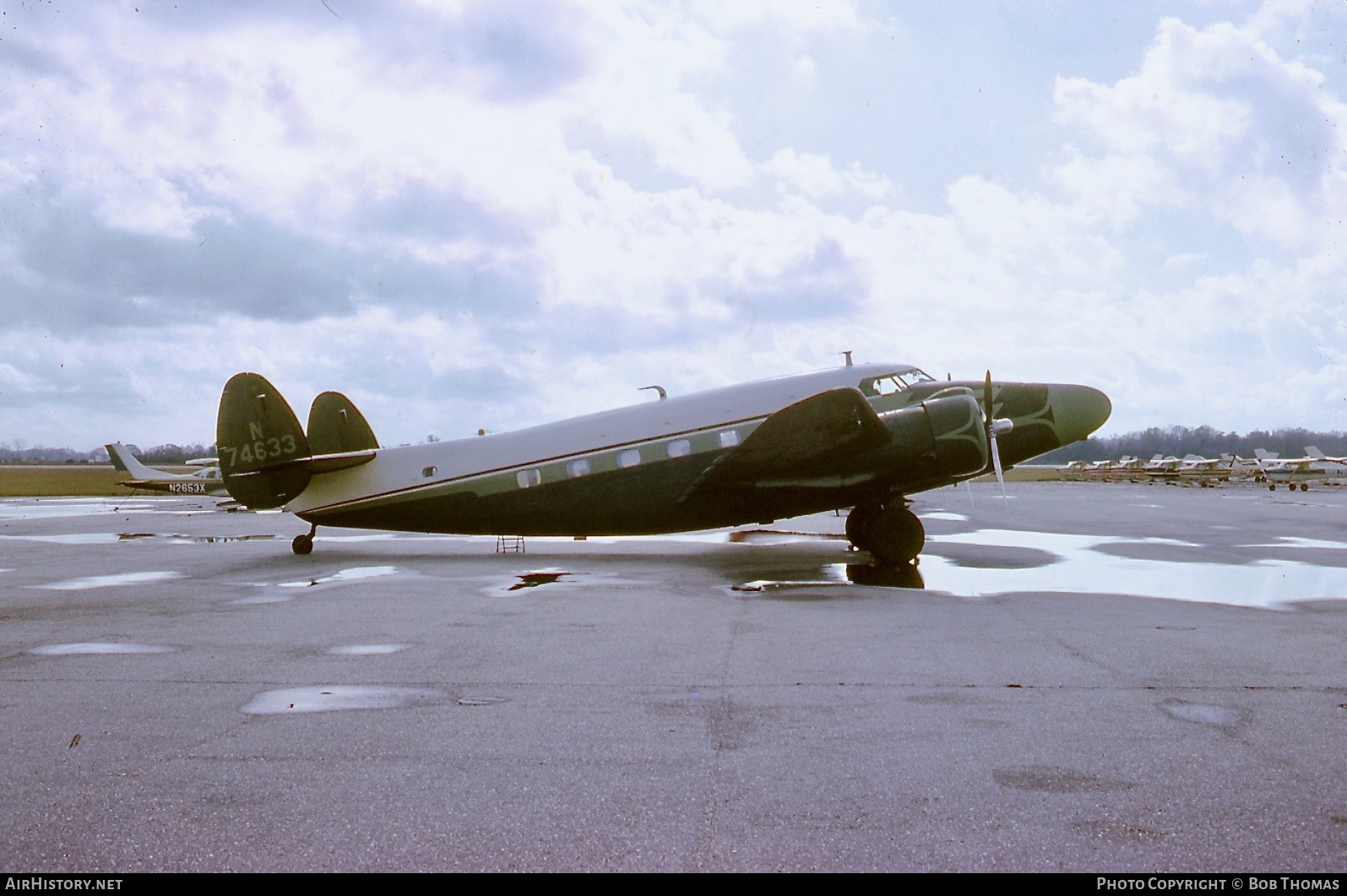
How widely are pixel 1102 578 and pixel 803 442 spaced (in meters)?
5.17

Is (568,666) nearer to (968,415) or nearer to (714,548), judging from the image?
(968,415)

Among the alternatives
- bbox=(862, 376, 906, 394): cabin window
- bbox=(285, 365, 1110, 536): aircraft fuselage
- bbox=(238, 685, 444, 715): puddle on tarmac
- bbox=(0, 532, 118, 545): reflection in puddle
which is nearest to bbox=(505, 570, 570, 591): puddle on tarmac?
bbox=(285, 365, 1110, 536): aircraft fuselage

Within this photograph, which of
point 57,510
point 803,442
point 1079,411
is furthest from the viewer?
point 57,510

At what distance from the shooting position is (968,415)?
599 inches

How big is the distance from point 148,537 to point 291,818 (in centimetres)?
2334

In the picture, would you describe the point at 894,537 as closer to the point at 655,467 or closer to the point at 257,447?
the point at 655,467

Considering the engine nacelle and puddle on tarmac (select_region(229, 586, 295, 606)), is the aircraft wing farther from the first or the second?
puddle on tarmac (select_region(229, 586, 295, 606))

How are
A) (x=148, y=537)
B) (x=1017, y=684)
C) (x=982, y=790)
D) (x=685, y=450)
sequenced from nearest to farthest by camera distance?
(x=982, y=790) < (x=1017, y=684) < (x=685, y=450) < (x=148, y=537)

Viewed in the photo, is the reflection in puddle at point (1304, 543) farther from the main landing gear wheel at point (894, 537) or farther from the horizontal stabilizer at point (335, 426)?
the horizontal stabilizer at point (335, 426)

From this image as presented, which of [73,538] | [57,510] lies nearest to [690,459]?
[73,538]

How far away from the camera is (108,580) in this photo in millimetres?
14273

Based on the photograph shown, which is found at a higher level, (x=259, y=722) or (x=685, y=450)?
(x=685, y=450)

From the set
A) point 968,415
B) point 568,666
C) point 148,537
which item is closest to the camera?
point 568,666
